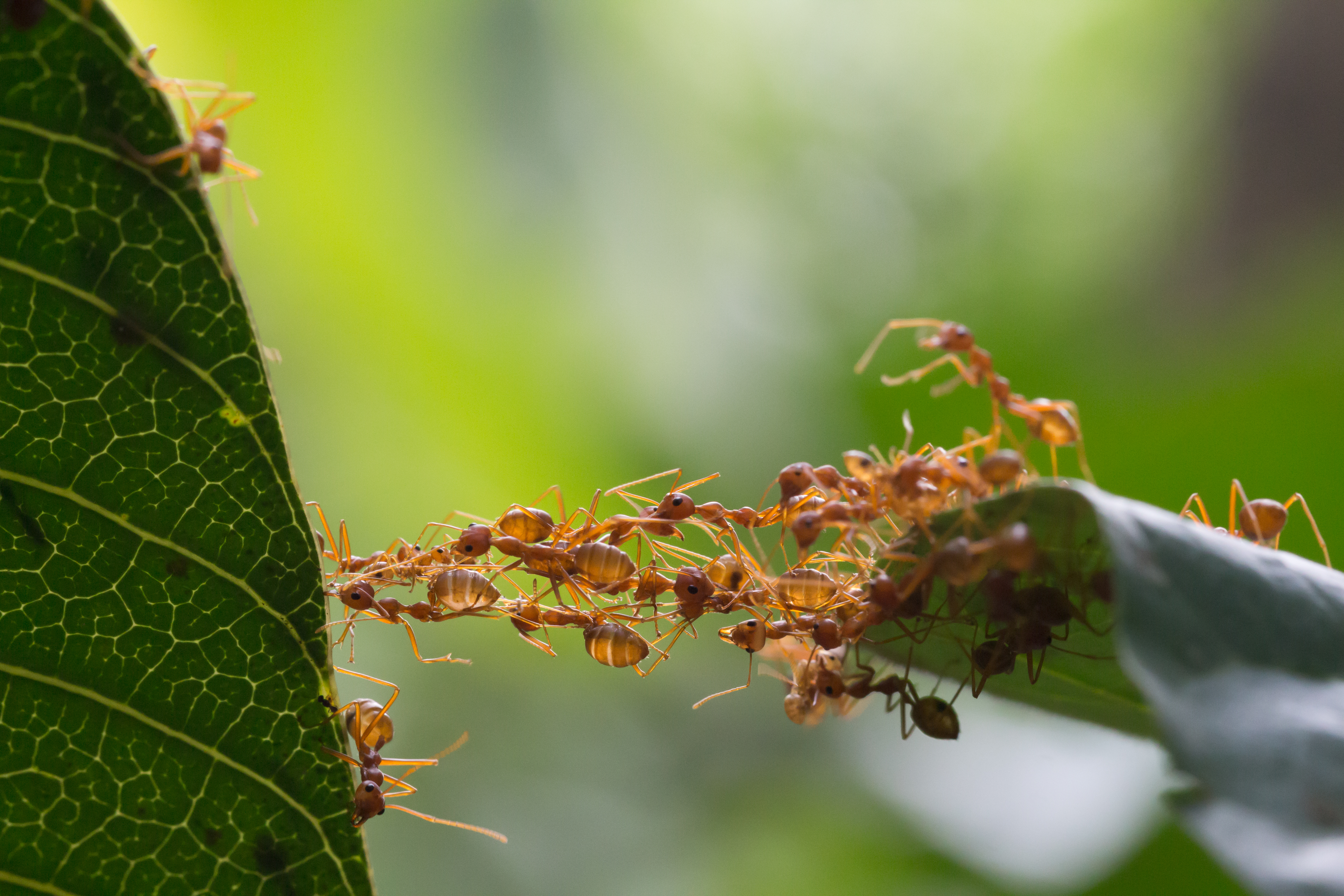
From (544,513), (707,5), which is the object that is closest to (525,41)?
(707,5)

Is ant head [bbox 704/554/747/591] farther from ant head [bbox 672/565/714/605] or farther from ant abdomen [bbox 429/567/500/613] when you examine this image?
ant abdomen [bbox 429/567/500/613]

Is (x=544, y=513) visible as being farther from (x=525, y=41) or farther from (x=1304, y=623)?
(x=525, y=41)

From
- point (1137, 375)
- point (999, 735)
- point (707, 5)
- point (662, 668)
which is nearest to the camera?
point (999, 735)

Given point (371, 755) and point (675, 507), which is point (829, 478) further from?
point (371, 755)

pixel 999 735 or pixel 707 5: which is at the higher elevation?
pixel 707 5

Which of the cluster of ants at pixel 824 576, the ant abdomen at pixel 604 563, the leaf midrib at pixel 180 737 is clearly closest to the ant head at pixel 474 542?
the cluster of ants at pixel 824 576

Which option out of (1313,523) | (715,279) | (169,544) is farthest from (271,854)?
(715,279)

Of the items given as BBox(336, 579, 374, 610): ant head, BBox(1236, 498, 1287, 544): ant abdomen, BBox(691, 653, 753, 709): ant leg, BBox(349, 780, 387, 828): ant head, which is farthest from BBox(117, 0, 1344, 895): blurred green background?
BBox(336, 579, 374, 610): ant head
